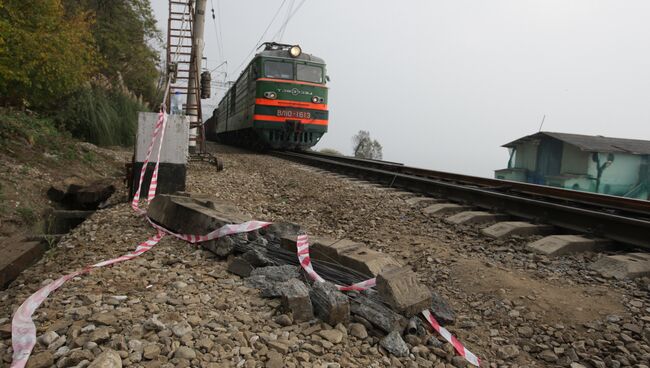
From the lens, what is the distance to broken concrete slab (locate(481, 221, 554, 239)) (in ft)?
14.1

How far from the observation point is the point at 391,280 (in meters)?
2.59

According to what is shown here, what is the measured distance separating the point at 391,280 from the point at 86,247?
104 inches

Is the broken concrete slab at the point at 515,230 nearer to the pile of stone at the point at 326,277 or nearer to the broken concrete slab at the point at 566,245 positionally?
the broken concrete slab at the point at 566,245

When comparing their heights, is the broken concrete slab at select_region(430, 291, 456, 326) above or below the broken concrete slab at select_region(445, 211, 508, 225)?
below

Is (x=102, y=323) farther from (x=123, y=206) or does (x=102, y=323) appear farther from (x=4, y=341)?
(x=123, y=206)

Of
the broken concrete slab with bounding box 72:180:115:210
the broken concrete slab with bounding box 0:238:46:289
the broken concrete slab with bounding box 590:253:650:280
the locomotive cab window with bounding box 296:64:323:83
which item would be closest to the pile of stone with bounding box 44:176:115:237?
the broken concrete slab with bounding box 72:180:115:210

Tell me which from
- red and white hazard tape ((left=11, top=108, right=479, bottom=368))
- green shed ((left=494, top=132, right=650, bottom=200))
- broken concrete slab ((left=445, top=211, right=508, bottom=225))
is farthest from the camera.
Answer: green shed ((left=494, top=132, right=650, bottom=200))

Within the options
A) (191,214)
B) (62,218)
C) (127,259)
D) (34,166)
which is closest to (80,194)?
(62,218)

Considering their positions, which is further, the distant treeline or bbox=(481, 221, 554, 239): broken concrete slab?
the distant treeline

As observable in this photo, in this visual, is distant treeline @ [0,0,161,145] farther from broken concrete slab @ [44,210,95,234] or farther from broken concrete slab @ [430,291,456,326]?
broken concrete slab @ [430,291,456,326]

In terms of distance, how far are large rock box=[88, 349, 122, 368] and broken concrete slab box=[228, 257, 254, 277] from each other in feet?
4.00

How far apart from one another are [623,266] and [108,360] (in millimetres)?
3489

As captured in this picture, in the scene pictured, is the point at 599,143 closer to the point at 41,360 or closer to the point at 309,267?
the point at 309,267

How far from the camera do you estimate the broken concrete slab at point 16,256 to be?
3082mm
